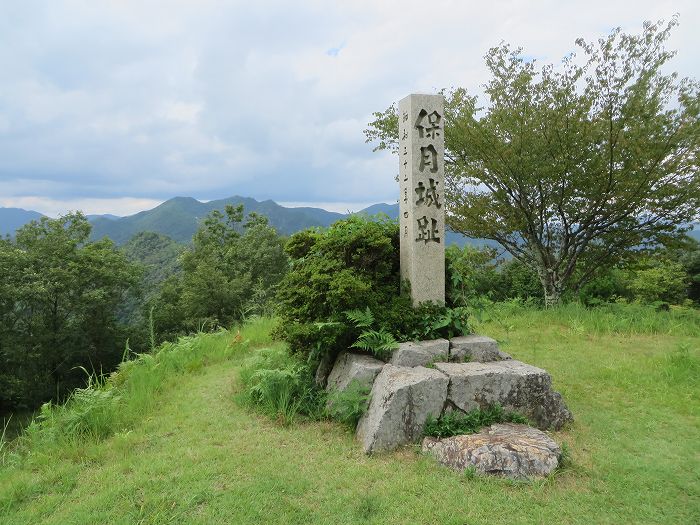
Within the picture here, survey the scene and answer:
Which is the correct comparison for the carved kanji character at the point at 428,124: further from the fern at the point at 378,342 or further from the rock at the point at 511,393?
the rock at the point at 511,393

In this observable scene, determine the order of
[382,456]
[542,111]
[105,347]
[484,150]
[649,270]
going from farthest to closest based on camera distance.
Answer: [105,347], [649,270], [484,150], [542,111], [382,456]

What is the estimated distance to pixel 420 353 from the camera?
4988 mm

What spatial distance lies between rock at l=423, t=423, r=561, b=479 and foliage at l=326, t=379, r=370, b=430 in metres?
0.74

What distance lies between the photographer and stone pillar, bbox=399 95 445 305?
559cm

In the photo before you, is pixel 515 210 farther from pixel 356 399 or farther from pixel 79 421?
pixel 79 421

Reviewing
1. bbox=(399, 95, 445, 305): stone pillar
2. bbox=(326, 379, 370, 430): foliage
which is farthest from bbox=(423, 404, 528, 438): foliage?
bbox=(399, 95, 445, 305): stone pillar

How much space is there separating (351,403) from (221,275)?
62.7 feet

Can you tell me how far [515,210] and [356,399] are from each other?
8.59 metres

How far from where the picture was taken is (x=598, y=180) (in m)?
10.4

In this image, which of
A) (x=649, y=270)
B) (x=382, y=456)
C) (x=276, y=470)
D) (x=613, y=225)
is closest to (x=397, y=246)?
(x=382, y=456)

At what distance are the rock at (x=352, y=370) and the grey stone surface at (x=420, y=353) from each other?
22cm

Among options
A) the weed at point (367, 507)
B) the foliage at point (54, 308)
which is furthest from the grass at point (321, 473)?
the foliage at point (54, 308)

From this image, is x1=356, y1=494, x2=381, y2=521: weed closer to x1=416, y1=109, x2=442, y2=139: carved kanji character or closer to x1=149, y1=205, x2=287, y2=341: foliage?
x1=416, y1=109, x2=442, y2=139: carved kanji character

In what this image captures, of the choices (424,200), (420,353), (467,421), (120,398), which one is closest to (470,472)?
(467,421)
